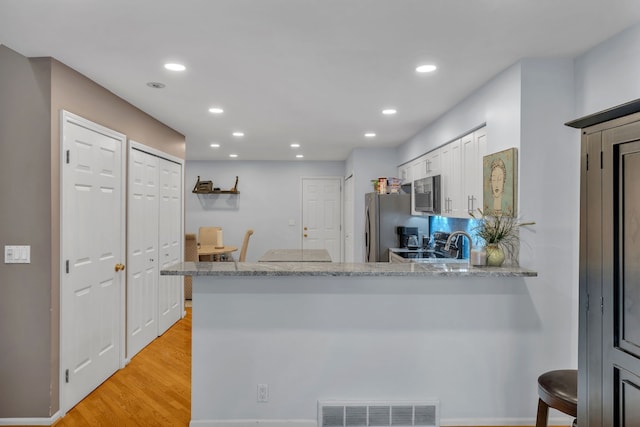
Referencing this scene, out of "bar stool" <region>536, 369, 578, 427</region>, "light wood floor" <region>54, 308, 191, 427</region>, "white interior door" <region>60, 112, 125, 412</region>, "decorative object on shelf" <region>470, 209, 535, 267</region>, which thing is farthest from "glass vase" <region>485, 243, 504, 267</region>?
"white interior door" <region>60, 112, 125, 412</region>

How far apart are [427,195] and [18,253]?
3580mm

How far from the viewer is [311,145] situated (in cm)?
596

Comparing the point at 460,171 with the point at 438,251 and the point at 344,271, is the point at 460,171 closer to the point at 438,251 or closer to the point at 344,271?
the point at 438,251

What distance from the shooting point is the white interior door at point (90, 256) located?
2652 mm

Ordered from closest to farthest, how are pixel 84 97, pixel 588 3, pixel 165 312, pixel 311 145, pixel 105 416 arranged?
pixel 588 3, pixel 105 416, pixel 84 97, pixel 165 312, pixel 311 145

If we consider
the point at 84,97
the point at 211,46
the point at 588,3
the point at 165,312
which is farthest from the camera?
the point at 165,312

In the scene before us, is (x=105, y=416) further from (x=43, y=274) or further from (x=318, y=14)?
(x=318, y=14)

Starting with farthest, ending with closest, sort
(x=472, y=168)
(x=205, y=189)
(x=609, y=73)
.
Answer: (x=205, y=189)
(x=472, y=168)
(x=609, y=73)

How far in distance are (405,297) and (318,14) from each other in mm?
1660

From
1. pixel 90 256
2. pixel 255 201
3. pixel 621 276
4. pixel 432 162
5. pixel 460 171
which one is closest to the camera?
pixel 621 276

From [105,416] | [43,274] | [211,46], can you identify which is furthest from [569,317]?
[43,274]

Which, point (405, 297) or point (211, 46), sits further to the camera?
point (405, 297)

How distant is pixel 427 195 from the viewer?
4.34 meters

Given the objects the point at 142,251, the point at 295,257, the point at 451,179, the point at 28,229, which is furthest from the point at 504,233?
the point at 142,251
